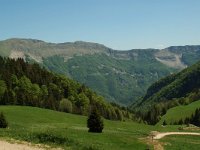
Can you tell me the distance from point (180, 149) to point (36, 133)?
21.2 meters

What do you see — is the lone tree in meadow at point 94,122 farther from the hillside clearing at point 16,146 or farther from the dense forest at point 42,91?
the dense forest at point 42,91

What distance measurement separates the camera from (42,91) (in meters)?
165

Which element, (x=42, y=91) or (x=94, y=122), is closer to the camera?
(x=94, y=122)

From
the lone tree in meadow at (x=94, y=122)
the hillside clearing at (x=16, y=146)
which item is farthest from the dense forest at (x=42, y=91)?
the hillside clearing at (x=16, y=146)

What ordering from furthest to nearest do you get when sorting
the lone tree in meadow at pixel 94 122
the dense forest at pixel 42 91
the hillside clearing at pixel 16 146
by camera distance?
the dense forest at pixel 42 91 < the lone tree in meadow at pixel 94 122 < the hillside clearing at pixel 16 146

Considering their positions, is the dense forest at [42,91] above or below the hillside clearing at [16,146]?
above

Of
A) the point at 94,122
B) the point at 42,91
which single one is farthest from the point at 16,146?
the point at 42,91

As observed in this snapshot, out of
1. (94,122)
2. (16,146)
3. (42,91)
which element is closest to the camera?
(16,146)

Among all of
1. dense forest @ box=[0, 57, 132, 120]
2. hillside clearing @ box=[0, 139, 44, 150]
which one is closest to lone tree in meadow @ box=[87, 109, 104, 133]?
hillside clearing @ box=[0, 139, 44, 150]

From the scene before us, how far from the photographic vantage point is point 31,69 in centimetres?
17962

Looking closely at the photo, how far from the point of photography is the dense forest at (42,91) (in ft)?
460

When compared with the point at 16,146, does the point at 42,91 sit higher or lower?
higher

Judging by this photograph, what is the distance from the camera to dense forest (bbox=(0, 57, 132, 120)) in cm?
14025

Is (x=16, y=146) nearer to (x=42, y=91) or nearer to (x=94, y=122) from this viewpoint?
(x=94, y=122)
